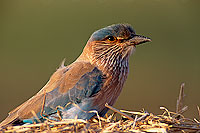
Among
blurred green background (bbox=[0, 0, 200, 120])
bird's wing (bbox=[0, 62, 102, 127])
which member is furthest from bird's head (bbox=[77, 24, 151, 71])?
blurred green background (bbox=[0, 0, 200, 120])


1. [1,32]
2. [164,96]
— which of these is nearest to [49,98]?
[164,96]

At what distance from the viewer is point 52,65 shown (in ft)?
31.8

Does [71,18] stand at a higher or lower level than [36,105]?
higher

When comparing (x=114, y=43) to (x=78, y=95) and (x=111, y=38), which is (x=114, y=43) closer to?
(x=111, y=38)

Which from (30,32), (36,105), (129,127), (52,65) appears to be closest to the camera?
(129,127)

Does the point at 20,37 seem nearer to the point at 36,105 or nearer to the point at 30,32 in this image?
the point at 30,32

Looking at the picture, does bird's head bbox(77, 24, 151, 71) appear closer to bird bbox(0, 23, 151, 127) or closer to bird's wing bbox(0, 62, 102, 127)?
bird bbox(0, 23, 151, 127)

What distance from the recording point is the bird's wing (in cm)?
364

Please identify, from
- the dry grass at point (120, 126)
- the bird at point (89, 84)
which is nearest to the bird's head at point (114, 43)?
the bird at point (89, 84)

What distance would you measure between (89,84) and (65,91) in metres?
0.23

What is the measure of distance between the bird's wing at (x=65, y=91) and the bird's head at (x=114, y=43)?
0.20 meters

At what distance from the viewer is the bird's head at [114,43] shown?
3936mm

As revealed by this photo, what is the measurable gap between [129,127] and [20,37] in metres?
8.45

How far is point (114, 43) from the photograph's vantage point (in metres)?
3.98
